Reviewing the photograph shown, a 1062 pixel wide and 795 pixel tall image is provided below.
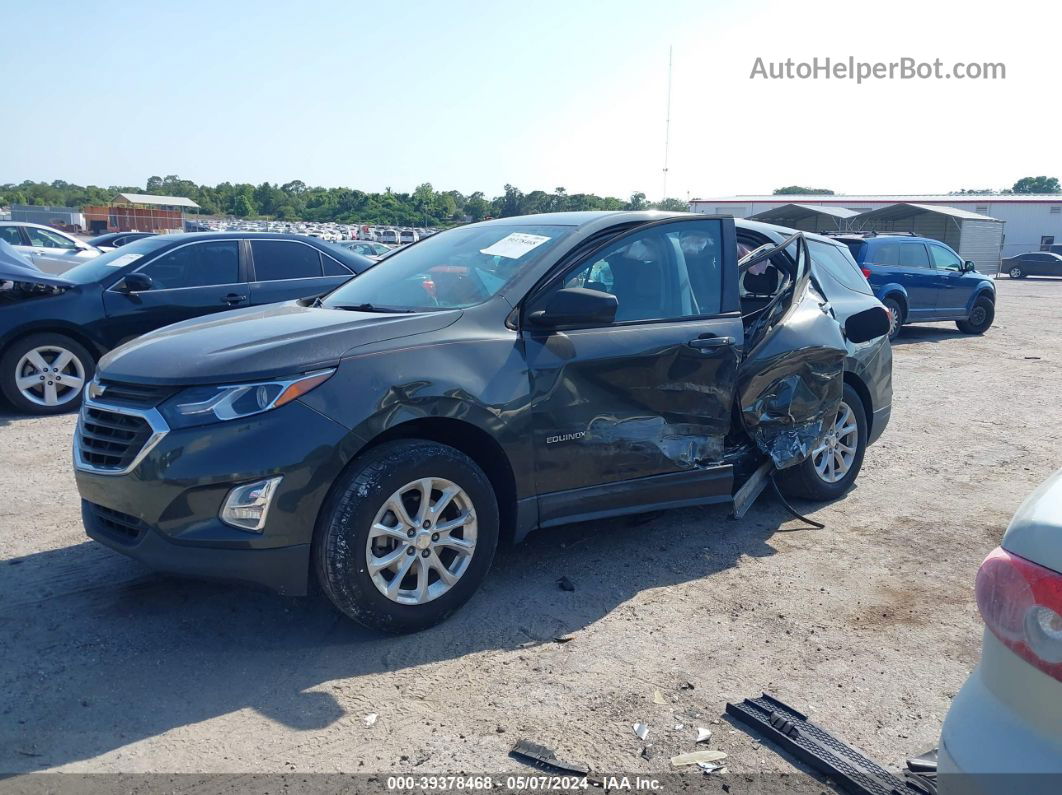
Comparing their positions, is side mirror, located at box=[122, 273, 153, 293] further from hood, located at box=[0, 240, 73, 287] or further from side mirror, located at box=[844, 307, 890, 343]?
side mirror, located at box=[844, 307, 890, 343]

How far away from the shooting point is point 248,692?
134 inches

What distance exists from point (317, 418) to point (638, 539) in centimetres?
227

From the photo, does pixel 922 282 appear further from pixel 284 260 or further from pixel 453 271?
pixel 453 271

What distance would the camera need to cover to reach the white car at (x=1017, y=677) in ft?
6.03

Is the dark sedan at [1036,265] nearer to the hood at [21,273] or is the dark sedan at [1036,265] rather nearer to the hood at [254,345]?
the hood at [21,273]

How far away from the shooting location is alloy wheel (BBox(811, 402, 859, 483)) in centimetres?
581

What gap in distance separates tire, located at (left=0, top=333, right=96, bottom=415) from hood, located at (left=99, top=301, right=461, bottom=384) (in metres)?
4.22

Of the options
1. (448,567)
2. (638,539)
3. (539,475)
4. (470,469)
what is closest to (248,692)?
(448,567)

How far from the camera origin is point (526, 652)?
12.3 ft

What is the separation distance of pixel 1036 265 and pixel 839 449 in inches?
1771


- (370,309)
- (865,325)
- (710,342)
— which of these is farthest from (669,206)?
(370,309)

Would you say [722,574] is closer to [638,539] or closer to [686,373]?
[638,539]

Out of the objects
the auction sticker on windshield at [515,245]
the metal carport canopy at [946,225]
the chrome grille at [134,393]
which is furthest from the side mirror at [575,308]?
the metal carport canopy at [946,225]

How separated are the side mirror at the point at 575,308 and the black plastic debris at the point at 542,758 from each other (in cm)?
191
